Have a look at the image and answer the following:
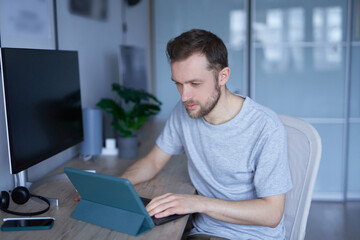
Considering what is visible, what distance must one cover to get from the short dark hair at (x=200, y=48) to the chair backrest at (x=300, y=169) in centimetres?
38

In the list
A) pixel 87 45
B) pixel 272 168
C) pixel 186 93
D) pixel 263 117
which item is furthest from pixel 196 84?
pixel 87 45

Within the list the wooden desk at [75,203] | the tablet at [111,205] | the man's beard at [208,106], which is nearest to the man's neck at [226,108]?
the man's beard at [208,106]

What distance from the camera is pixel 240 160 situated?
143 cm

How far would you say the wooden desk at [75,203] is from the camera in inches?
44.1

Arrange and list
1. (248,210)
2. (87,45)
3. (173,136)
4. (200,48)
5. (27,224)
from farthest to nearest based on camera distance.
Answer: (87,45)
(173,136)
(200,48)
(248,210)
(27,224)

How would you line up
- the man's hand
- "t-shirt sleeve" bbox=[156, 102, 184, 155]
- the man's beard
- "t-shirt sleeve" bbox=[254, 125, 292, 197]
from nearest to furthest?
the man's hand → "t-shirt sleeve" bbox=[254, 125, 292, 197] → the man's beard → "t-shirt sleeve" bbox=[156, 102, 184, 155]

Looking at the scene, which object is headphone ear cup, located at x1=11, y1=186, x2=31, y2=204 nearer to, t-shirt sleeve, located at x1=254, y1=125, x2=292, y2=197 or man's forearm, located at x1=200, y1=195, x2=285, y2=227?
man's forearm, located at x1=200, y1=195, x2=285, y2=227

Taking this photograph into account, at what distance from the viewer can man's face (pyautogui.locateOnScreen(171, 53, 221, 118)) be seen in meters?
1.37

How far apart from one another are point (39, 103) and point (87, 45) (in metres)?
1.00

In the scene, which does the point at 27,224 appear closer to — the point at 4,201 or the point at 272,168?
the point at 4,201

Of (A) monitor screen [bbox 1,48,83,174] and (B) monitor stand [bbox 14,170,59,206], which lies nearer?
(A) monitor screen [bbox 1,48,83,174]

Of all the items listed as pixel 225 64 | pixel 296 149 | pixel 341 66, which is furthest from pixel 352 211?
pixel 225 64

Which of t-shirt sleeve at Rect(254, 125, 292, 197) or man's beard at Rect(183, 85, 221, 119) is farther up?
man's beard at Rect(183, 85, 221, 119)

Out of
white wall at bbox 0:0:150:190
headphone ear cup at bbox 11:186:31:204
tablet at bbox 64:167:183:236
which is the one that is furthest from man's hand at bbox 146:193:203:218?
white wall at bbox 0:0:150:190
